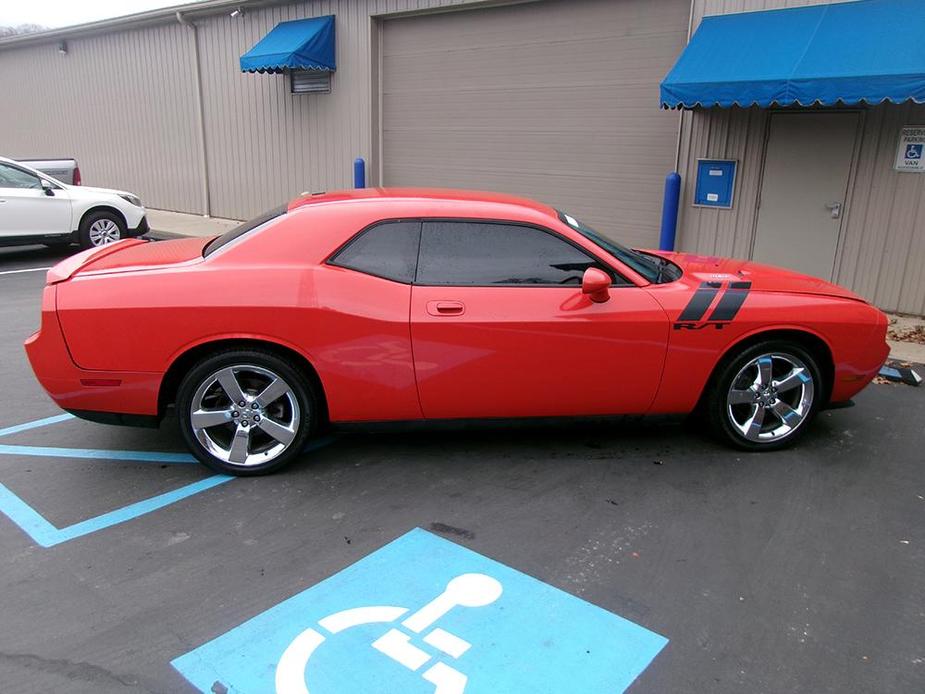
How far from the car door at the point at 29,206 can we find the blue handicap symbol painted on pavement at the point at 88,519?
22.8 feet

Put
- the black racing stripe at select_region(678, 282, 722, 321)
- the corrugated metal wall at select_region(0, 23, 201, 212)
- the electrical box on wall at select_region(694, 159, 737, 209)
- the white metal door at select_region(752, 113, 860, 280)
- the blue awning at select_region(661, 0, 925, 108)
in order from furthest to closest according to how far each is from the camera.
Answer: the corrugated metal wall at select_region(0, 23, 201, 212) → the electrical box on wall at select_region(694, 159, 737, 209) → the white metal door at select_region(752, 113, 860, 280) → the blue awning at select_region(661, 0, 925, 108) → the black racing stripe at select_region(678, 282, 722, 321)

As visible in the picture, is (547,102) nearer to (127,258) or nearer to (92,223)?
(92,223)

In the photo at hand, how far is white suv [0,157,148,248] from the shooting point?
10.4 metres

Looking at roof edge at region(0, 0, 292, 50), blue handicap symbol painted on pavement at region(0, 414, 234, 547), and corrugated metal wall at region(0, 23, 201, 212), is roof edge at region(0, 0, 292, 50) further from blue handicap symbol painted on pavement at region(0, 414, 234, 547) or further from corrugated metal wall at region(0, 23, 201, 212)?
blue handicap symbol painted on pavement at region(0, 414, 234, 547)

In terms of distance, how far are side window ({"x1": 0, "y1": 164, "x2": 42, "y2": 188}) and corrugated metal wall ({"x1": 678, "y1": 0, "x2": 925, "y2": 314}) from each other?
9218 mm

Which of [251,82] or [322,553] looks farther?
[251,82]

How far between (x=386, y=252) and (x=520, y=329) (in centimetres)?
89

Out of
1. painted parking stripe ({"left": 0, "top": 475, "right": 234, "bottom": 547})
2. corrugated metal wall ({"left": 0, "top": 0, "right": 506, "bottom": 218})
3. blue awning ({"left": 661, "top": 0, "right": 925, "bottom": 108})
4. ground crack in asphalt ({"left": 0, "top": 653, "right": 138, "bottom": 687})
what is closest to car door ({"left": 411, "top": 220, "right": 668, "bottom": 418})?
painted parking stripe ({"left": 0, "top": 475, "right": 234, "bottom": 547})

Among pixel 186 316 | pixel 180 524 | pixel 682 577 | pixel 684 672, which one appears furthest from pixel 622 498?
pixel 186 316

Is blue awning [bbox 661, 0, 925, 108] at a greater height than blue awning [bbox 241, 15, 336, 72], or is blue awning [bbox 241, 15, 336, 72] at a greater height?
blue awning [bbox 241, 15, 336, 72]

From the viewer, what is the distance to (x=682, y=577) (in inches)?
129

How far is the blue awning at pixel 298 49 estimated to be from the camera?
12.2 metres

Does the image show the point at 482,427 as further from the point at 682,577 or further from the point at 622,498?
the point at 682,577

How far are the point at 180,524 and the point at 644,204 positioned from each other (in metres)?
7.90
